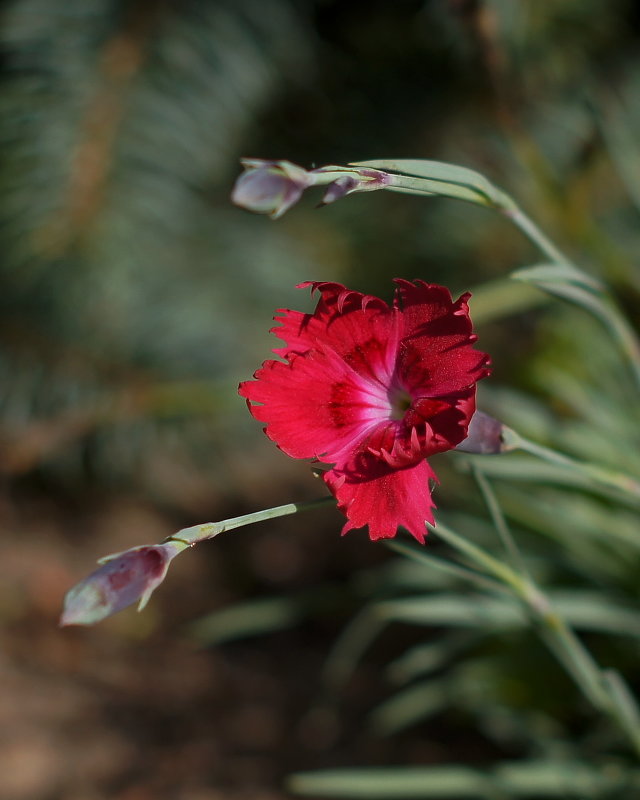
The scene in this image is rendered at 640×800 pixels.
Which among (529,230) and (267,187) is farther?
(529,230)

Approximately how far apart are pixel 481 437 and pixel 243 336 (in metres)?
0.93

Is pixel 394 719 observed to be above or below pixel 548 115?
below

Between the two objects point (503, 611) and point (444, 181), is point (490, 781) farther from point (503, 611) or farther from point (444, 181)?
point (444, 181)

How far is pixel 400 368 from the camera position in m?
0.37

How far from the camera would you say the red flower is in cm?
33

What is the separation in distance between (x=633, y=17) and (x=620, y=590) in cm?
94

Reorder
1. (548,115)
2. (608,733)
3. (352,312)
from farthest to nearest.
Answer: (548,115) < (608,733) < (352,312)

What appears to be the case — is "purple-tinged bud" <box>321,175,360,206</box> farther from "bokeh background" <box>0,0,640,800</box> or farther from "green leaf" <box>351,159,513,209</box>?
"bokeh background" <box>0,0,640,800</box>

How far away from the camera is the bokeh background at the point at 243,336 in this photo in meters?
0.94

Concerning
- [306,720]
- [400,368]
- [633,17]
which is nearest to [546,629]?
→ [400,368]

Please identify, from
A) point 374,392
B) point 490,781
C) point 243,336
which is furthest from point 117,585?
point 243,336

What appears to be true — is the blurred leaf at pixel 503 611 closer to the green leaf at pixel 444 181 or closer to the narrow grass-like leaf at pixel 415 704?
the narrow grass-like leaf at pixel 415 704

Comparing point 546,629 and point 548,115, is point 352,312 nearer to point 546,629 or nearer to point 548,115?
point 546,629

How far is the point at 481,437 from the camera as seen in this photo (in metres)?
0.37
